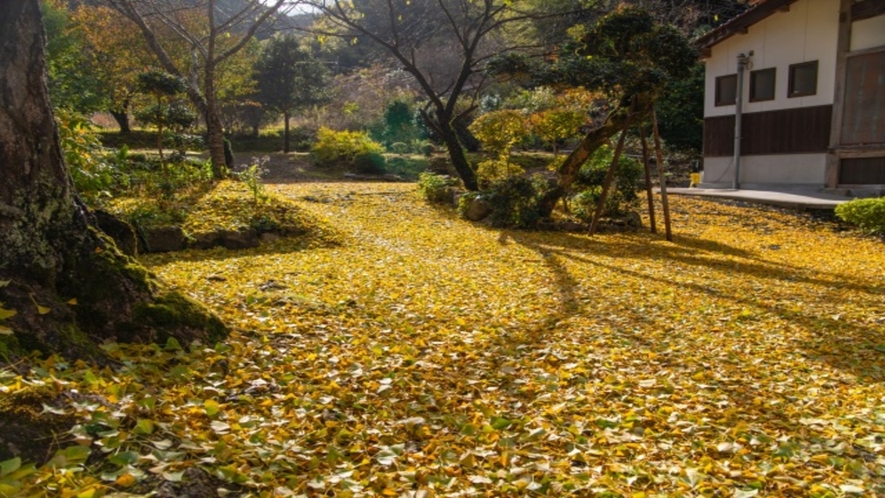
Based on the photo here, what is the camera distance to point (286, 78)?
2452 centimetres

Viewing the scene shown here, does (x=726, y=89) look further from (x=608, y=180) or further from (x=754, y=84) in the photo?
(x=608, y=180)

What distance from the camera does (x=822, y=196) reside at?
46.9 ft

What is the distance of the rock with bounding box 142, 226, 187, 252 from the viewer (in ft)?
25.4

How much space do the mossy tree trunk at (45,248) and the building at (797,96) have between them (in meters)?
16.1

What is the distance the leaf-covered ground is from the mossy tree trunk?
0.25 metres

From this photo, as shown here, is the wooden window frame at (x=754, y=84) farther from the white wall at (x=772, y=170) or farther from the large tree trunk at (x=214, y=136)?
the large tree trunk at (x=214, y=136)

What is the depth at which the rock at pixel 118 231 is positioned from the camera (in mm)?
3875

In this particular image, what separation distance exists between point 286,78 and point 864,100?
19.5 meters

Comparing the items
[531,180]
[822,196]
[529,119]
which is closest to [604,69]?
[531,180]

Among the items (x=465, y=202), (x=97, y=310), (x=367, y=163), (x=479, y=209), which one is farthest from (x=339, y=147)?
(x=97, y=310)

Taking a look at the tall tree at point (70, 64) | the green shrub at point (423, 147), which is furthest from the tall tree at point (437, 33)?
the tall tree at point (70, 64)

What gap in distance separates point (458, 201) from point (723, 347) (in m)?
8.78

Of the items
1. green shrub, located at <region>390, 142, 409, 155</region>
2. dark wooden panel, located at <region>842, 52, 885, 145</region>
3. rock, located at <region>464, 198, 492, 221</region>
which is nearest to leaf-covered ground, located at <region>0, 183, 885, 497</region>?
rock, located at <region>464, 198, 492, 221</region>

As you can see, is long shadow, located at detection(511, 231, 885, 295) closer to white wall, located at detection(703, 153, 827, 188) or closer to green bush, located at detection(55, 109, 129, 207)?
green bush, located at detection(55, 109, 129, 207)
